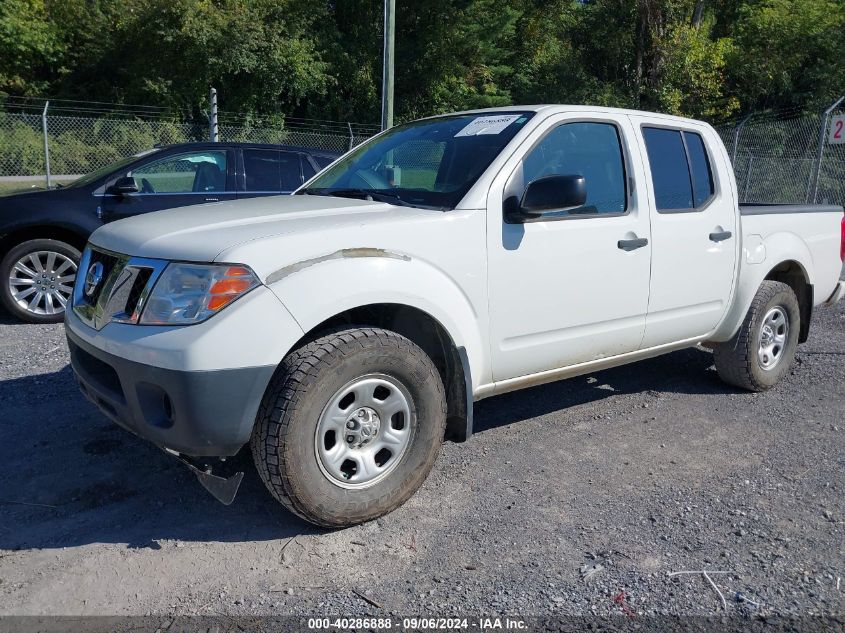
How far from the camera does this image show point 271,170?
7.55 metres

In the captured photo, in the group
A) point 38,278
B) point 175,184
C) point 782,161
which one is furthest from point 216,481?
point 782,161

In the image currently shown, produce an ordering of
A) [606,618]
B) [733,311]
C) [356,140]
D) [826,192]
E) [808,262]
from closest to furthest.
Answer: [606,618] → [733,311] → [808,262] → [826,192] → [356,140]

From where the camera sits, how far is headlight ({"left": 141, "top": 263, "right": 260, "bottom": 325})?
2.73m

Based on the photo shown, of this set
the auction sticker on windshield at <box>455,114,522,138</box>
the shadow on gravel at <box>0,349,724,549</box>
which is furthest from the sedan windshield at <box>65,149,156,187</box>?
the auction sticker on windshield at <box>455,114,522,138</box>

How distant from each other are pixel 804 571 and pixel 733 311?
2.28 meters

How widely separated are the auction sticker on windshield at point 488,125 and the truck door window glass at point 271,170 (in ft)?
12.8

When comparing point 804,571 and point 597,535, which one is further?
point 597,535

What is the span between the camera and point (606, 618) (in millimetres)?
2570

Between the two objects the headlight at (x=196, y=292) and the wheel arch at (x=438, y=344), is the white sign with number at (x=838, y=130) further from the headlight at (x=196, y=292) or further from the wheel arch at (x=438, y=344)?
the headlight at (x=196, y=292)

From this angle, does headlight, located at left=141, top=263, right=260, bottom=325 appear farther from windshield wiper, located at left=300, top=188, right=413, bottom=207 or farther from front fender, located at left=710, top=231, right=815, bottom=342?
front fender, located at left=710, top=231, right=815, bottom=342

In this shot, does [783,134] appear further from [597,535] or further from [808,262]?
[597,535]

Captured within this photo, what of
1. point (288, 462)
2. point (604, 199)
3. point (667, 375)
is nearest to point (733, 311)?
point (667, 375)

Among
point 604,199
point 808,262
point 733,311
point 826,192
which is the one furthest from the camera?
point 826,192

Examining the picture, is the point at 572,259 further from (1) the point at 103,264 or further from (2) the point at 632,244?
(1) the point at 103,264
